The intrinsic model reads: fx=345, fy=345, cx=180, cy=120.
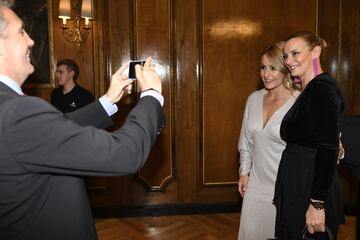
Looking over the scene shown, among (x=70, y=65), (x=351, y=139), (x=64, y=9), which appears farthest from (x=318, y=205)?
(x=64, y=9)

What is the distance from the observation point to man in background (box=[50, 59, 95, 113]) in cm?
388

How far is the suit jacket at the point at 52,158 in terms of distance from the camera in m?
0.95

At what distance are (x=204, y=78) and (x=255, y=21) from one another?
955 mm

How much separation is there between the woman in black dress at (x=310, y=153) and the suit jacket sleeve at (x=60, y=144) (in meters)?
1.15

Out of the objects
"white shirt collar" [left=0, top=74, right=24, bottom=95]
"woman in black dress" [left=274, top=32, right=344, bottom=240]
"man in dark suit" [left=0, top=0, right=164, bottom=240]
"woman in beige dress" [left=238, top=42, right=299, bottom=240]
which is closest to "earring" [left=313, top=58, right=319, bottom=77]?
"woman in black dress" [left=274, top=32, right=344, bottom=240]

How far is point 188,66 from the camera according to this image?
4.25 m

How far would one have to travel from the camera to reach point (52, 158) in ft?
3.15

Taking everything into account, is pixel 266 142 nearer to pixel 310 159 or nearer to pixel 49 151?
pixel 310 159

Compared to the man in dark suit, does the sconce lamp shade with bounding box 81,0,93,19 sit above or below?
above

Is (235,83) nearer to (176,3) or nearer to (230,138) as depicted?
(230,138)

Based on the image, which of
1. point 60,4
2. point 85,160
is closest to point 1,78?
point 85,160

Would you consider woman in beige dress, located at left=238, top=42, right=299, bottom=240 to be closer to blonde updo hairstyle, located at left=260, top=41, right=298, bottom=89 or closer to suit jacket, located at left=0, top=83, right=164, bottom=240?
blonde updo hairstyle, located at left=260, top=41, right=298, bottom=89

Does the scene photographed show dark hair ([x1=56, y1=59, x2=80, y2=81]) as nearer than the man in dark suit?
No

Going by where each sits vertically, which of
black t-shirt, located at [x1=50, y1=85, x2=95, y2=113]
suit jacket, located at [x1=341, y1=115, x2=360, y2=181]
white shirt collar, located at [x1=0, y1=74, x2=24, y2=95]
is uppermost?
white shirt collar, located at [x1=0, y1=74, x2=24, y2=95]
